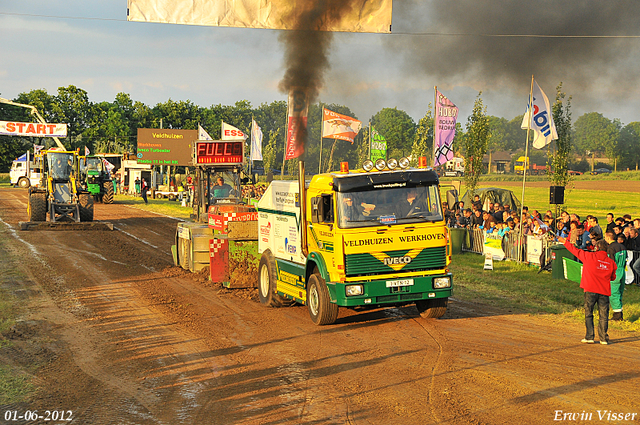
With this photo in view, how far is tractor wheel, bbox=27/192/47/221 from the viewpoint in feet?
90.9

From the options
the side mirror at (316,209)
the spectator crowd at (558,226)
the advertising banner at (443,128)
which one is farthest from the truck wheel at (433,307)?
the advertising banner at (443,128)

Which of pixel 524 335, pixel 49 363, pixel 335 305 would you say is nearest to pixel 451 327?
pixel 524 335

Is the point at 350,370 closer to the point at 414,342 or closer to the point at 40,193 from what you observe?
the point at 414,342

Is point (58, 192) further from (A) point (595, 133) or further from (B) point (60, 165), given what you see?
(A) point (595, 133)

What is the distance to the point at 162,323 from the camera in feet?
37.5

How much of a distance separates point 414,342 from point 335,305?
1.67 meters

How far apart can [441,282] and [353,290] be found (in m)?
1.67

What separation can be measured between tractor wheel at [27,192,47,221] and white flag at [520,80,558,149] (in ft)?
70.2

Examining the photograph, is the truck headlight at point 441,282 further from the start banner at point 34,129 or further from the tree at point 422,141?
the start banner at point 34,129

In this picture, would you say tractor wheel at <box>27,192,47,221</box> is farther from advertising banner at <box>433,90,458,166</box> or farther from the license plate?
the license plate

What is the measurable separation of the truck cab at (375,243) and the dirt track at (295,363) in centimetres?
63

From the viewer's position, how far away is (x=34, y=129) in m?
38.3

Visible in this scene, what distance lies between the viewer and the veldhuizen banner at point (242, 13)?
999 cm

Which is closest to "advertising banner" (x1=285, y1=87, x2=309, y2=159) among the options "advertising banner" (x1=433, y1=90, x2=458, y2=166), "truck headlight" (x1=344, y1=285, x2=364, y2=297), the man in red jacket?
"truck headlight" (x1=344, y1=285, x2=364, y2=297)
